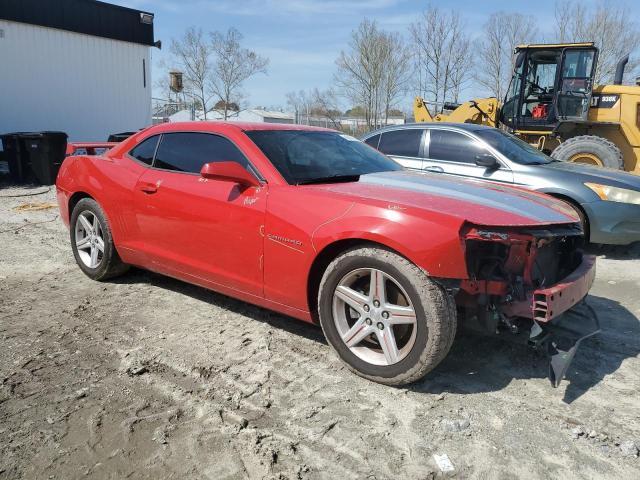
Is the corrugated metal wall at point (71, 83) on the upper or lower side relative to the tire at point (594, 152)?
upper

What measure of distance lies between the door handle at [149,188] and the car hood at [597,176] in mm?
4395

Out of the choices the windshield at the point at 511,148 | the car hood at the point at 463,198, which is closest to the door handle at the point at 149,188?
the car hood at the point at 463,198

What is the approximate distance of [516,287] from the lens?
288cm

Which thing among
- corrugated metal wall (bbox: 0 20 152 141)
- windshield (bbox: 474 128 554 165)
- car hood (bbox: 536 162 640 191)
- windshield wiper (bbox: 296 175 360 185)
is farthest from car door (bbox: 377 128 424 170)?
corrugated metal wall (bbox: 0 20 152 141)

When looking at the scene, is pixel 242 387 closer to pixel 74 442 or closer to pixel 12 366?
pixel 74 442

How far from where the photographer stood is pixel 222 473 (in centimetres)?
225

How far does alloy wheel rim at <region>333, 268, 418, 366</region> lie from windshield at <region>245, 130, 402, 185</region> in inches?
33.7

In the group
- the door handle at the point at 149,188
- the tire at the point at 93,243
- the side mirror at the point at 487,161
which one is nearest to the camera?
the door handle at the point at 149,188

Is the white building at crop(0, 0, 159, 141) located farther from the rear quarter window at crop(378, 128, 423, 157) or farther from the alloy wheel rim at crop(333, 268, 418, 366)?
the alloy wheel rim at crop(333, 268, 418, 366)

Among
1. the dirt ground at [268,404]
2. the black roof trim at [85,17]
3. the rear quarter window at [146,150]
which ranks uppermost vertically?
the black roof trim at [85,17]

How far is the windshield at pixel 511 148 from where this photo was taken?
6.32 metres

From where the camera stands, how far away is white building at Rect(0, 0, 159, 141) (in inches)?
569

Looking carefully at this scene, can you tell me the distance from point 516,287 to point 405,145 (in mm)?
4345

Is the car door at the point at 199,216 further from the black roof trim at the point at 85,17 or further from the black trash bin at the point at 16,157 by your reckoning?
the black roof trim at the point at 85,17
